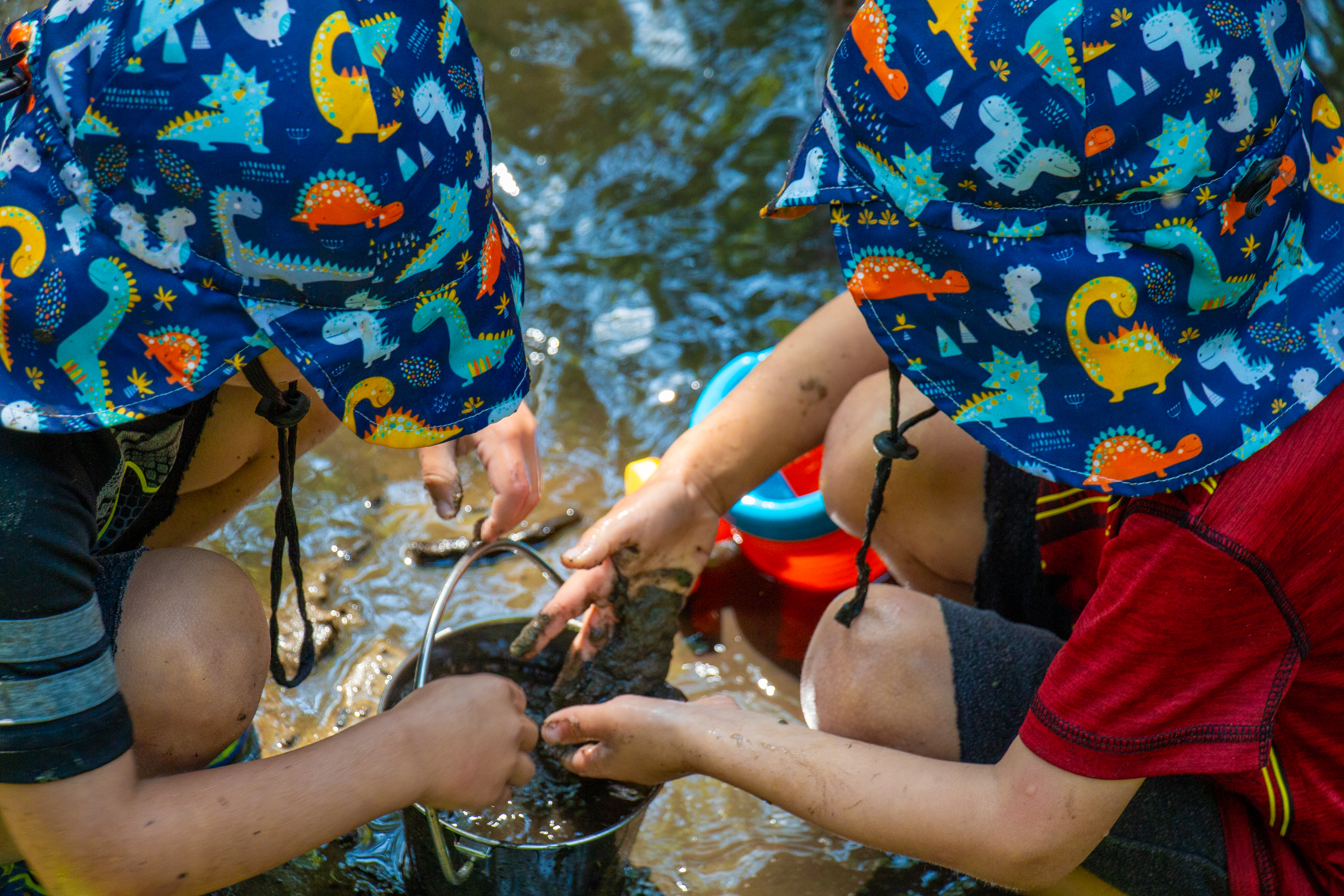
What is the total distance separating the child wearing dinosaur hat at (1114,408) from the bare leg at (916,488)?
0.25 metres

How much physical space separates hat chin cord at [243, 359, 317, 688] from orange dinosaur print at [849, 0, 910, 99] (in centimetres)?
76

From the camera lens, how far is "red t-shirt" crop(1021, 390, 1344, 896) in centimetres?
119

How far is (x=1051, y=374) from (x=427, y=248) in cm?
71

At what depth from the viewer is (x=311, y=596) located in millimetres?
2098

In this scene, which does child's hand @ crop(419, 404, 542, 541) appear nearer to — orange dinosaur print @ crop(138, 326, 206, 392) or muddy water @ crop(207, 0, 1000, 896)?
muddy water @ crop(207, 0, 1000, 896)

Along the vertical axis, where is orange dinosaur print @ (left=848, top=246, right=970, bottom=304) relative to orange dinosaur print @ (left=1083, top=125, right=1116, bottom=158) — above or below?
below

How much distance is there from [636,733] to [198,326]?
82 cm

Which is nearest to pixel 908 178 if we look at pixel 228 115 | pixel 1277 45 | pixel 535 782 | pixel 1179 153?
pixel 1179 153

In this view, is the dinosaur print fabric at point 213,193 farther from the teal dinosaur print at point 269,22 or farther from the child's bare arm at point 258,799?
the child's bare arm at point 258,799

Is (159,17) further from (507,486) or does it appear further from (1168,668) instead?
(1168,668)

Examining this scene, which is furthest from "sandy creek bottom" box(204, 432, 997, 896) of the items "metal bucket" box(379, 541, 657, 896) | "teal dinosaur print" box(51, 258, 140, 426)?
"teal dinosaur print" box(51, 258, 140, 426)

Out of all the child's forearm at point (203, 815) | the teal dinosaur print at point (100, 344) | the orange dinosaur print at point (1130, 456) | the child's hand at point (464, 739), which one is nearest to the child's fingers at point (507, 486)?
the child's hand at point (464, 739)

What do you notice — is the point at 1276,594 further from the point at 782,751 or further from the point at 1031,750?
the point at 782,751

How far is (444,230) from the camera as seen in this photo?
122cm
